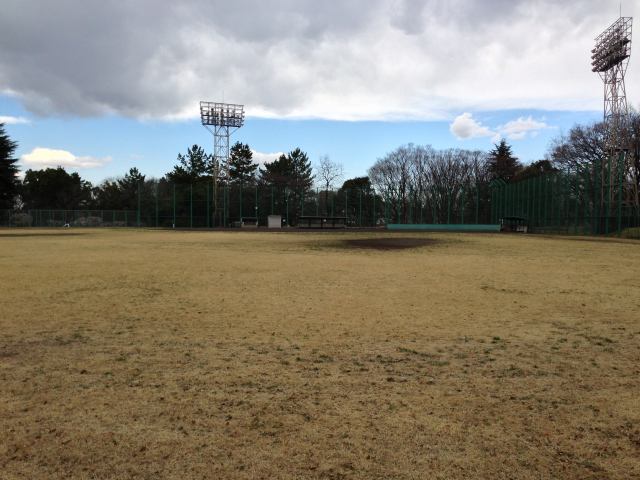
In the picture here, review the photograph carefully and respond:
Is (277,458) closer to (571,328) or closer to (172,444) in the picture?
(172,444)

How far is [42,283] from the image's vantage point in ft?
29.1

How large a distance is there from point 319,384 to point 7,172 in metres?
64.0

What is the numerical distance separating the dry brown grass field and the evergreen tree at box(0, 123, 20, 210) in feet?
187

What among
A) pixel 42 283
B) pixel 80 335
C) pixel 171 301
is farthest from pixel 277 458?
pixel 42 283

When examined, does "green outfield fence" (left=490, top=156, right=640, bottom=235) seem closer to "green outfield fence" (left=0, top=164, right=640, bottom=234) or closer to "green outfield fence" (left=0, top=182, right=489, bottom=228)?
"green outfield fence" (left=0, top=164, right=640, bottom=234)

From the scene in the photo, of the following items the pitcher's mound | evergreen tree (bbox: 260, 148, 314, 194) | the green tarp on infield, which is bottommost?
the pitcher's mound

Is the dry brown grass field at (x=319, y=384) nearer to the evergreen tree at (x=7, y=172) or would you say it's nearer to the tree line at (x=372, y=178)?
the tree line at (x=372, y=178)

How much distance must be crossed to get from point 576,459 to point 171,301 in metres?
5.90

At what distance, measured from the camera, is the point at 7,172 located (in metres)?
55.2

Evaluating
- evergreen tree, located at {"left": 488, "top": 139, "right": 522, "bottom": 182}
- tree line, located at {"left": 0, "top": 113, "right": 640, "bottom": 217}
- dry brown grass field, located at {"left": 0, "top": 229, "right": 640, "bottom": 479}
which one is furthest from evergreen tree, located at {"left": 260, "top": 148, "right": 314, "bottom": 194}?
dry brown grass field, located at {"left": 0, "top": 229, "right": 640, "bottom": 479}

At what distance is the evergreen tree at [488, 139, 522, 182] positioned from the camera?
6706 cm

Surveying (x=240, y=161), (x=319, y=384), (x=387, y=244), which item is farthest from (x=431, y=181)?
(x=319, y=384)

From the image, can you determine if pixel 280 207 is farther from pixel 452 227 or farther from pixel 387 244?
pixel 387 244

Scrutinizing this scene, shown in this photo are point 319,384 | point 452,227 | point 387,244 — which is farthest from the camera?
point 452,227
